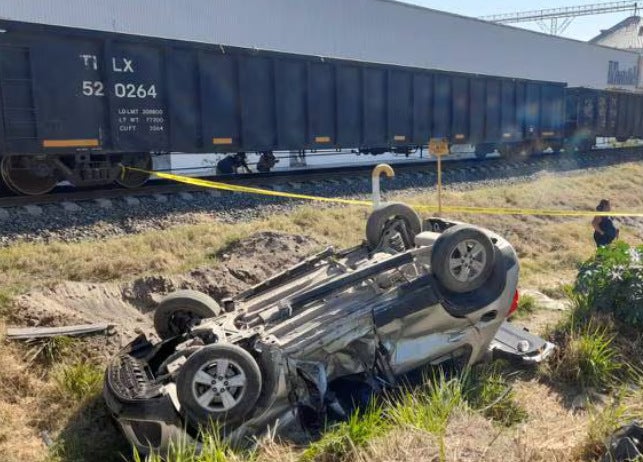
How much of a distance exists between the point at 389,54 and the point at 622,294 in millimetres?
29025

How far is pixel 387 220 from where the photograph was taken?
17.3 feet

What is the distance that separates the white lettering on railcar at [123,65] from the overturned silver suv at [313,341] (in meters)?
7.56

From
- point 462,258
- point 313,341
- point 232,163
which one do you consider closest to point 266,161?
point 232,163

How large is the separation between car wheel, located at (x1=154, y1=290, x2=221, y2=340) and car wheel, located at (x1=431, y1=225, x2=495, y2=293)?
189 cm

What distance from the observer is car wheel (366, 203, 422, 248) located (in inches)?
205

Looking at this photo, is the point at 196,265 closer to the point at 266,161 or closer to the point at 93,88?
the point at 93,88

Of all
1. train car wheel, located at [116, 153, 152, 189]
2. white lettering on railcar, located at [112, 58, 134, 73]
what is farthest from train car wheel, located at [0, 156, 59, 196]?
white lettering on railcar, located at [112, 58, 134, 73]

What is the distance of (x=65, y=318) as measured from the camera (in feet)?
18.2

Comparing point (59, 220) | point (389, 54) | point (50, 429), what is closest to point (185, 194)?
point (59, 220)

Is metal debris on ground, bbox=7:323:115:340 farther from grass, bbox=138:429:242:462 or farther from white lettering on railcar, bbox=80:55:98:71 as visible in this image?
white lettering on railcar, bbox=80:55:98:71

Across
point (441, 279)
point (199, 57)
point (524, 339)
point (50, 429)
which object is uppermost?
point (199, 57)

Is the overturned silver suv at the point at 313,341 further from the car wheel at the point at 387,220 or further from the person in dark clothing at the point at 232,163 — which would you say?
the person in dark clothing at the point at 232,163

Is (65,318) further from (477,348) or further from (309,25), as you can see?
(309,25)

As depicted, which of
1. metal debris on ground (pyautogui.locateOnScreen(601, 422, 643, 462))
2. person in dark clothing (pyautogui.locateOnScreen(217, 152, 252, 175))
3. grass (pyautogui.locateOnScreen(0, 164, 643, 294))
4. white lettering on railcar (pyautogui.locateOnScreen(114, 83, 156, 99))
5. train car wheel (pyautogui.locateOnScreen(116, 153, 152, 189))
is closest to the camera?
metal debris on ground (pyautogui.locateOnScreen(601, 422, 643, 462))
